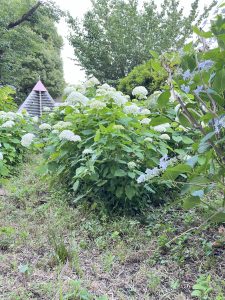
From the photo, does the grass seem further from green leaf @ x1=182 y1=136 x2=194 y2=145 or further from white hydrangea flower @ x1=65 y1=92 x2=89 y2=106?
white hydrangea flower @ x1=65 y1=92 x2=89 y2=106

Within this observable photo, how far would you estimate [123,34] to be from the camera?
1047 cm

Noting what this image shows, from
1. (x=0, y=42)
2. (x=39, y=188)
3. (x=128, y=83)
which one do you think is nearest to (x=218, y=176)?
(x=39, y=188)

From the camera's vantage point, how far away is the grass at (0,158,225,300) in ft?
4.39

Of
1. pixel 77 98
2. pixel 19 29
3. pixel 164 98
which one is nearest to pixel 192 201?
pixel 164 98

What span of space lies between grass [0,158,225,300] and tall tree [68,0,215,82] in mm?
8919

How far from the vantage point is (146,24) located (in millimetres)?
10539

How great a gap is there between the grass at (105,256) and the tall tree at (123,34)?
8919 millimetres

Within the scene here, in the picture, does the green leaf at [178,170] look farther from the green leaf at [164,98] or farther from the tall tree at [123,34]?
the tall tree at [123,34]

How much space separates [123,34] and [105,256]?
388 inches

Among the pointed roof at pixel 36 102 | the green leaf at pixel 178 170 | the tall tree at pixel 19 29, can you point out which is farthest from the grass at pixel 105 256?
the tall tree at pixel 19 29

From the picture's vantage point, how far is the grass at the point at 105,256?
134 centimetres

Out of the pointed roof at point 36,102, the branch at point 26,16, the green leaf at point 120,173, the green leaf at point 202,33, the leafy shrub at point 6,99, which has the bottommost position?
the green leaf at point 120,173

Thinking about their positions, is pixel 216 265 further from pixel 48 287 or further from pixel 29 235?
pixel 29 235

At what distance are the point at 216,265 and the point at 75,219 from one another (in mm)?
898
